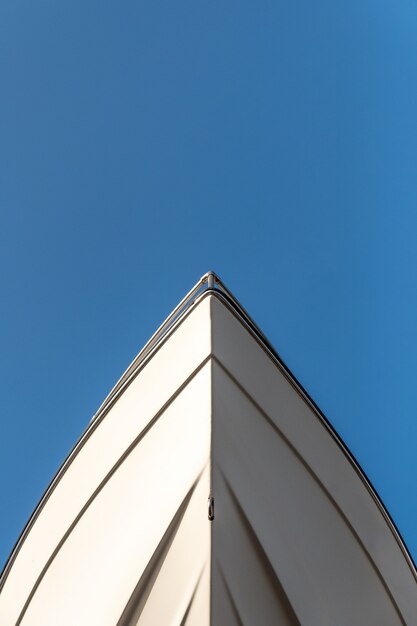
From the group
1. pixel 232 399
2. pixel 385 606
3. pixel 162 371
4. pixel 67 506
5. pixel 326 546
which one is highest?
pixel 162 371

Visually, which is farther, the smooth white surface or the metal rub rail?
the metal rub rail

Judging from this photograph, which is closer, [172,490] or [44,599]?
[172,490]

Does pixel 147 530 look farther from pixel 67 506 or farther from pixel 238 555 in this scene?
pixel 67 506

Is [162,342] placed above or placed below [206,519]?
above

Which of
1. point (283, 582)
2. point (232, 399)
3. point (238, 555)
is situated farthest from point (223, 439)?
point (283, 582)

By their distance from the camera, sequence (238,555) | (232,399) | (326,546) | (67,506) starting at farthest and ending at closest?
1. (67,506)
2. (326,546)
3. (232,399)
4. (238,555)

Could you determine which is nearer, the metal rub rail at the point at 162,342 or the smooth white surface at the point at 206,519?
the smooth white surface at the point at 206,519

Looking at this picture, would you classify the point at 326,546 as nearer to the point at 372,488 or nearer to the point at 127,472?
the point at 372,488

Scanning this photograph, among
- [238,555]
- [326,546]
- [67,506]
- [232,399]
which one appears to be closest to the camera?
[238,555]

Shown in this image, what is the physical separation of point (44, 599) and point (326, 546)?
67.9 inches

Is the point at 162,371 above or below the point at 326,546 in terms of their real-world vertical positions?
above

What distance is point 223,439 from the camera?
9.77ft

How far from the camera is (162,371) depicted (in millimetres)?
3439

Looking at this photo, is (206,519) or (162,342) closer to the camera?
(206,519)
